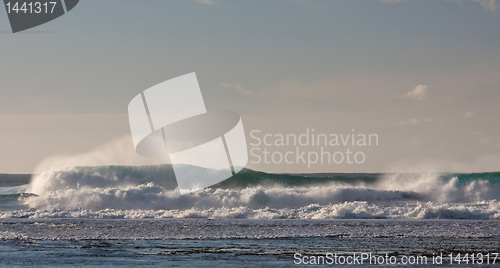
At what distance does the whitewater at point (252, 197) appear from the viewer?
21938mm

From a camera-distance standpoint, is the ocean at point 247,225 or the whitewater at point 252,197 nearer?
the ocean at point 247,225

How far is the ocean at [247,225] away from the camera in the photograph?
453 inches

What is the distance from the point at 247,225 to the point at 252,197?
28.3 ft

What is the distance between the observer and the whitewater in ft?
72.0

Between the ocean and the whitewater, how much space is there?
0.26 feet

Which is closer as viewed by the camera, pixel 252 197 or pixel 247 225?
pixel 247 225

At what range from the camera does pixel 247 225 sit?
1808 centimetres

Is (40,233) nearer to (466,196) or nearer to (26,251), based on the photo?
(26,251)

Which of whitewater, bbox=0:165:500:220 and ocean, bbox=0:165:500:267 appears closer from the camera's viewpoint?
ocean, bbox=0:165:500:267

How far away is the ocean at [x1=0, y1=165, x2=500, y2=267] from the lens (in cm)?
1150

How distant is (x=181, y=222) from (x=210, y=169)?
1580 cm

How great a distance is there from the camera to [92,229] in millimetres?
16969

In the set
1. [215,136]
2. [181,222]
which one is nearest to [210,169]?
[215,136]

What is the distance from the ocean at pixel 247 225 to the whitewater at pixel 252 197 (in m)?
0.08
